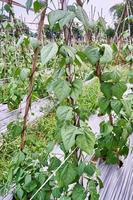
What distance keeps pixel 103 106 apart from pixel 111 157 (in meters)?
0.44

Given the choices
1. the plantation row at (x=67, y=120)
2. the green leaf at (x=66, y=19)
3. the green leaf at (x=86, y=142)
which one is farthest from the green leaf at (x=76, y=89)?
the green leaf at (x=66, y=19)

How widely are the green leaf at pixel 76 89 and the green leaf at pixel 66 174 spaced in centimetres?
23

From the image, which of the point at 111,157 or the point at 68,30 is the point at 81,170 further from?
the point at 111,157

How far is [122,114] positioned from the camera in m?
1.57

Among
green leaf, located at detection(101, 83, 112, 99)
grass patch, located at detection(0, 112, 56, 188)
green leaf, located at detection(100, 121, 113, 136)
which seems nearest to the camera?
green leaf, located at detection(101, 83, 112, 99)

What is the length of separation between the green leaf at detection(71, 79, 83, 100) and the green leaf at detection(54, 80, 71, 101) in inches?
0.9

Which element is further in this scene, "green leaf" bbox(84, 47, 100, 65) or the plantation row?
"green leaf" bbox(84, 47, 100, 65)

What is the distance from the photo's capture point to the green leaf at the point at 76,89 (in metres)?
0.96

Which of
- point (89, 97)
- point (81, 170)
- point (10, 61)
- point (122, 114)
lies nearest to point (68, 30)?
point (81, 170)

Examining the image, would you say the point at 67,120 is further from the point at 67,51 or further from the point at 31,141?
the point at 31,141

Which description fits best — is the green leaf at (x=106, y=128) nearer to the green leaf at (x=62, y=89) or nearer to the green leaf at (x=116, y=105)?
the green leaf at (x=116, y=105)

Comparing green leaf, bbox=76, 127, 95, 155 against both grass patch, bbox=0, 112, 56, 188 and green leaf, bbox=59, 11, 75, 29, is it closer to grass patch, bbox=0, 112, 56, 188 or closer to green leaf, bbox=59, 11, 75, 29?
green leaf, bbox=59, 11, 75, 29

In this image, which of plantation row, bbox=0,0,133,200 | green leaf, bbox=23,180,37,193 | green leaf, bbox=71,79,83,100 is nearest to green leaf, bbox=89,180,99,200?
plantation row, bbox=0,0,133,200

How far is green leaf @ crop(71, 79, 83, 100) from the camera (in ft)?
3.14
